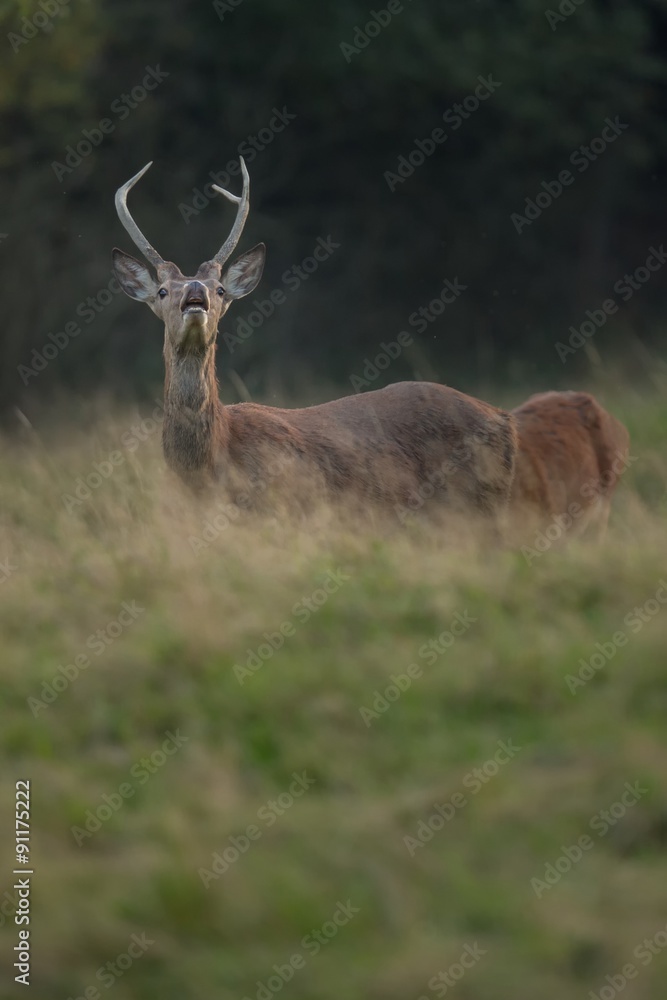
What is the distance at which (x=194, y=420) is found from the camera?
7.93 metres

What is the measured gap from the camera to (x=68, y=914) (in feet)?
12.6

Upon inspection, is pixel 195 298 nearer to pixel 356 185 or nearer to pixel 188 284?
pixel 188 284

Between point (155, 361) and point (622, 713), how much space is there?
14.9m

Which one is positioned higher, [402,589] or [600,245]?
[600,245]

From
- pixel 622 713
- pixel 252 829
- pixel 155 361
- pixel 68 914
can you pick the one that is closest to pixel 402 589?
pixel 622 713

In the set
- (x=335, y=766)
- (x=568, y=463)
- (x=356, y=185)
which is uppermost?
(x=356, y=185)

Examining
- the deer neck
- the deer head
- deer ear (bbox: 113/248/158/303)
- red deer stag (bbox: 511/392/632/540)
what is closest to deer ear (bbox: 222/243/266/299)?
the deer head

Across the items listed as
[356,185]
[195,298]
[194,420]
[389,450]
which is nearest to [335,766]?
[194,420]

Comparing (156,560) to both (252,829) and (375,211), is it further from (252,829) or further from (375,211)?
(375,211)

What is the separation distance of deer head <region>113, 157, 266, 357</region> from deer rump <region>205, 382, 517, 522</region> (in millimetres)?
522

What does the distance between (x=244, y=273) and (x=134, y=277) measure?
2.18 ft

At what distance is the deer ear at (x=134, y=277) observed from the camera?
28.1ft

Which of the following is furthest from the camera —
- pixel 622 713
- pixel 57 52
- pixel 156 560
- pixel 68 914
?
pixel 57 52

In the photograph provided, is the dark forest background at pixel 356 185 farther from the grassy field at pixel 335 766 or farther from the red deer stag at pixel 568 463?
the grassy field at pixel 335 766
